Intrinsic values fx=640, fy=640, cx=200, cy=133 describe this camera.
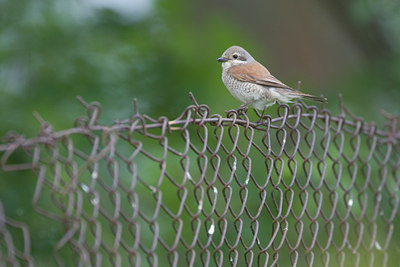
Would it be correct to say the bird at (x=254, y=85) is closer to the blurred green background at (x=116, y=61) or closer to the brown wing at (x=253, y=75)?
the brown wing at (x=253, y=75)

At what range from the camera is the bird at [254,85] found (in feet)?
14.3

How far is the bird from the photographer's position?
4352 mm

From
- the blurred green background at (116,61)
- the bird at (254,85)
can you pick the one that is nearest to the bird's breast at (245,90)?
the bird at (254,85)

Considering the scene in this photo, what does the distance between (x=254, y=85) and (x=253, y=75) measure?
101 millimetres

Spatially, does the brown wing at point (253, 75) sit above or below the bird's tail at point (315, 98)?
above

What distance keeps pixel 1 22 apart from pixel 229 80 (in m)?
2.43

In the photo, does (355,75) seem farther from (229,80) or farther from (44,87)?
(44,87)

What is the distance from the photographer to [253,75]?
14.9 ft

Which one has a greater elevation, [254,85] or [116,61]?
[116,61]

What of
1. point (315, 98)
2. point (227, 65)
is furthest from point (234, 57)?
point (315, 98)

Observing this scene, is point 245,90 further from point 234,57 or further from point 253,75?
point 234,57

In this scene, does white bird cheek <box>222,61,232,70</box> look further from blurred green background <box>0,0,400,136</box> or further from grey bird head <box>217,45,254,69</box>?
blurred green background <box>0,0,400,136</box>

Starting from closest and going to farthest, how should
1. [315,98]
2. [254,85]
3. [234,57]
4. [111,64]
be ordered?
[315,98] → [254,85] → [234,57] → [111,64]

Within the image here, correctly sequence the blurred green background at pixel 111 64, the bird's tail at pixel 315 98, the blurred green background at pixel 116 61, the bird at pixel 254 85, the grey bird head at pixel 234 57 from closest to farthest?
the bird's tail at pixel 315 98, the bird at pixel 254 85, the grey bird head at pixel 234 57, the blurred green background at pixel 111 64, the blurred green background at pixel 116 61
